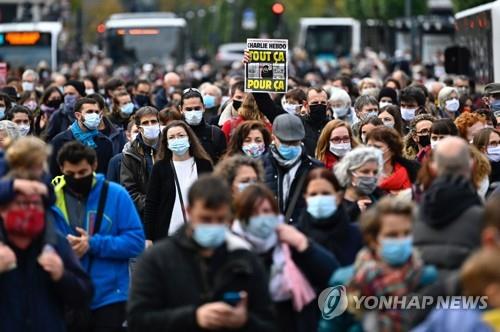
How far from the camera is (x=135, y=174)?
14961 mm

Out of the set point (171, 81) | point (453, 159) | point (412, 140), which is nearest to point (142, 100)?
point (171, 81)

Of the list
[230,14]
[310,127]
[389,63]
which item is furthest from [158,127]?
[230,14]

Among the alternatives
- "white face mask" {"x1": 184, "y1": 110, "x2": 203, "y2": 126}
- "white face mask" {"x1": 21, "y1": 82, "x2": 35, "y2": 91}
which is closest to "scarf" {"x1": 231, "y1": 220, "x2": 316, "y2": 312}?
"white face mask" {"x1": 184, "y1": 110, "x2": 203, "y2": 126}

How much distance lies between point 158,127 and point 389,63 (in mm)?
24378

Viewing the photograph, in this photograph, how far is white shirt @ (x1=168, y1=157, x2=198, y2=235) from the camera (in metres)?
13.5

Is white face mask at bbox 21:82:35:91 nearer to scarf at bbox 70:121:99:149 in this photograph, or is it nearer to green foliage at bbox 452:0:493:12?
scarf at bbox 70:121:99:149

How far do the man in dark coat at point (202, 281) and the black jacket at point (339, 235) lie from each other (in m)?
1.36

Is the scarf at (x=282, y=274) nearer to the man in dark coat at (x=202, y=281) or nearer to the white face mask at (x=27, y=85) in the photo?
the man in dark coat at (x=202, y=281)

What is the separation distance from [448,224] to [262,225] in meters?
0.96

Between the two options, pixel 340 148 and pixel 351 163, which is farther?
pixel 340 148

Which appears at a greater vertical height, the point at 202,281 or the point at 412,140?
the point at 412,140

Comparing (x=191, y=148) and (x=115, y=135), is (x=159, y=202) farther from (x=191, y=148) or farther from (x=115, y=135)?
(x=115, y=135)

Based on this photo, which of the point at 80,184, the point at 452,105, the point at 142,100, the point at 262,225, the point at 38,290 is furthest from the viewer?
the point at 142,100

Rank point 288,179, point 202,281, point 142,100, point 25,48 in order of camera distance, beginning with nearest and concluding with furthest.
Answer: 1. point 202,281
2. point 288,179
3. point 142,100
4. point 25,48
